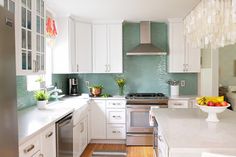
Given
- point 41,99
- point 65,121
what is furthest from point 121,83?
point 65,121

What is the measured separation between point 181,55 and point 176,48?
0.56ft

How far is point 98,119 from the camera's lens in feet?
14.0

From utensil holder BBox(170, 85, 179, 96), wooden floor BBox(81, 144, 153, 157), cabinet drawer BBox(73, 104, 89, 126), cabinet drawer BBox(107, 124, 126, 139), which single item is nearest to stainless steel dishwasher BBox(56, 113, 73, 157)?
cabinet drawer BBox(73, 104, 89, 126)

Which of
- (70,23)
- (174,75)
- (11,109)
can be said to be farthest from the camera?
(174,75)

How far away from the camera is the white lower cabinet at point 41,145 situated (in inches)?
67.5

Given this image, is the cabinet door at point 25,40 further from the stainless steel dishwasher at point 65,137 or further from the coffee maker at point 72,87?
the coffee maker at point 72,87

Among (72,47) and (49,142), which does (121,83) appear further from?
(49,142)

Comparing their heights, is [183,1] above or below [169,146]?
above

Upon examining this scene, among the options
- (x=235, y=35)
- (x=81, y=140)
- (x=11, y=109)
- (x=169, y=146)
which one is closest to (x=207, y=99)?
(x=235, y=35)

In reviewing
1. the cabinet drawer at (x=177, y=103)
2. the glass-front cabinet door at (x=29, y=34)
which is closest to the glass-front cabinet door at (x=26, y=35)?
the glass-front cabinet door at (x=29, y=34)

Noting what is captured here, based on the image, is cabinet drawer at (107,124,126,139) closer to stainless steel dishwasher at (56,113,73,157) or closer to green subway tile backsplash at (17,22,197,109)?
green subway tile backsplash at (17,22,197,109)

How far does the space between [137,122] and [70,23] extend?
221 centimetres

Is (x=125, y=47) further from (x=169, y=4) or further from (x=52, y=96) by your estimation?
(x=52, y=96)

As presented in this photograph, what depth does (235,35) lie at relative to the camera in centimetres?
211
